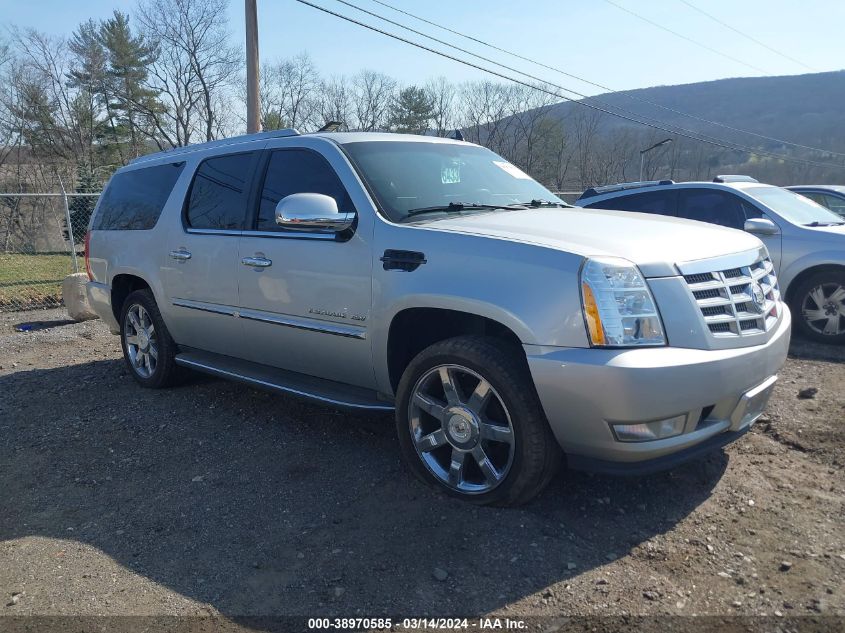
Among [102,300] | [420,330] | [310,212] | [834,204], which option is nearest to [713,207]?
[834,204]

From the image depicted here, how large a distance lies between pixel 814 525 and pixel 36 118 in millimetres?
49151

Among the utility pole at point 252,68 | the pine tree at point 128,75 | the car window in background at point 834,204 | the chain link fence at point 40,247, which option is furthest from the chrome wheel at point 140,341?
the pine tree at point 128,75

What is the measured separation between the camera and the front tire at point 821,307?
6625 millimetres

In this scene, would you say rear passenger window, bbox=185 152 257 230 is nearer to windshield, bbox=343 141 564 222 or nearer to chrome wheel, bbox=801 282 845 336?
windshield, bbox=343 141 564 222

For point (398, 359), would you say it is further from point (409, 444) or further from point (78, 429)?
point (78, 429)

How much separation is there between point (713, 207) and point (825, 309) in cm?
169

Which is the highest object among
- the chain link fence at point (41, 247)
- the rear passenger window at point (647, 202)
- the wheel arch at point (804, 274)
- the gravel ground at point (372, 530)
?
Answer: the rear passenger window at point (647, 202)

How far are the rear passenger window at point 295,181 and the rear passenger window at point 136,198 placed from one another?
1.22m

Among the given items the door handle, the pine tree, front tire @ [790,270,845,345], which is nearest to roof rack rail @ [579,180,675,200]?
front tire @ [790,270,845,345]

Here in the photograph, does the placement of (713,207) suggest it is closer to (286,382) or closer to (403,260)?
(403,260)

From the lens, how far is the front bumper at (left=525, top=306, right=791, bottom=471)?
2799 mm

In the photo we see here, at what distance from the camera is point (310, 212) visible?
366 centimetres

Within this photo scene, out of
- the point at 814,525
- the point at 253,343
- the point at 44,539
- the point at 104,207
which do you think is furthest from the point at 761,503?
the point at 104,207

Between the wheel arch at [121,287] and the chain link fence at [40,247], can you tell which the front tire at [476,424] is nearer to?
the wheel arch at [121,287]
